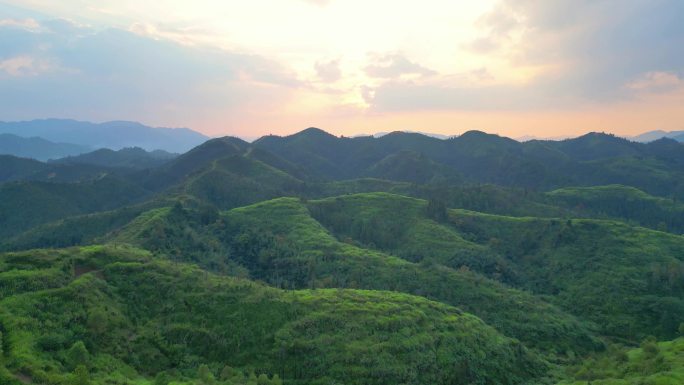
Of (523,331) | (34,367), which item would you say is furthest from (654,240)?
(34,367)

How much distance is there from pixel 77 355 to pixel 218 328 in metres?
23.0

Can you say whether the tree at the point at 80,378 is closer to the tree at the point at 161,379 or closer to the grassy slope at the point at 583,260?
the tree at the point at 161,379

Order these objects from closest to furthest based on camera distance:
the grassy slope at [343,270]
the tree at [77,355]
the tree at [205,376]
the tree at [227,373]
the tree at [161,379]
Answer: the tree at [77,355] < the tree at [161,379] < the tree at [205,376] < the tree at [227,373] < the grassy slope at [343,270]

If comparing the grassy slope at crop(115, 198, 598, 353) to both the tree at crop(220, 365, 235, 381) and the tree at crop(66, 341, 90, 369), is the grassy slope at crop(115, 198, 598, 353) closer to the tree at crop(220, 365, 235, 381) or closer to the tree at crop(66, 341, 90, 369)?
the tree at crop(220, 365, 235, 381)

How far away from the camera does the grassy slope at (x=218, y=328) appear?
57438mm

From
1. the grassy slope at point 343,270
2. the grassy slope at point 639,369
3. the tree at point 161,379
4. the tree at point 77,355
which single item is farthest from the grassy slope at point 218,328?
the grassy slope at point 343,270

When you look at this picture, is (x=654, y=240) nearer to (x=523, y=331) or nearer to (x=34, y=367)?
(x=523, y=331)

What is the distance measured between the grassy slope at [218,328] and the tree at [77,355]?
21 centimetres

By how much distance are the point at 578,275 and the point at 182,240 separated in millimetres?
136462

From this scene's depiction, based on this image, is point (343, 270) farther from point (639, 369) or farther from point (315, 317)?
point (639, 369)

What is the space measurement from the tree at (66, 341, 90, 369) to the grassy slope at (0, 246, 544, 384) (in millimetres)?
209

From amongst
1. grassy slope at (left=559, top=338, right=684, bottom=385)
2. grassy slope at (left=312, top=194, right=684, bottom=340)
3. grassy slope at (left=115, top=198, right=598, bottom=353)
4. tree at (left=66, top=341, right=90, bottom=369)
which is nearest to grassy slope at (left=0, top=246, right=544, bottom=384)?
tree at (left=66, top=341, right=90, bottom=369)

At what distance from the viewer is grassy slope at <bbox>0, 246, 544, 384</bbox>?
5744 centimetres

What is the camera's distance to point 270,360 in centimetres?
6631
